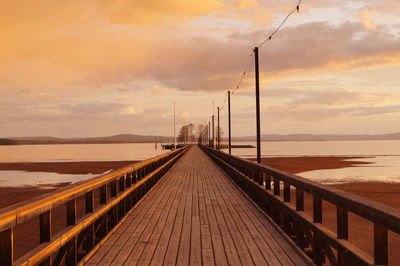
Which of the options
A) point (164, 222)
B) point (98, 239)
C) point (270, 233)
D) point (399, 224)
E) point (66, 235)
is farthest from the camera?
point (164, 222)

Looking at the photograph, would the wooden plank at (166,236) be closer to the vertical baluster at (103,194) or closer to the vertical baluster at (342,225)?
the vertical baluster at (103,194)

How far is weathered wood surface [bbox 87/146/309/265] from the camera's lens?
5.50 m

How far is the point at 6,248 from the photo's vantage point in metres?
3.10

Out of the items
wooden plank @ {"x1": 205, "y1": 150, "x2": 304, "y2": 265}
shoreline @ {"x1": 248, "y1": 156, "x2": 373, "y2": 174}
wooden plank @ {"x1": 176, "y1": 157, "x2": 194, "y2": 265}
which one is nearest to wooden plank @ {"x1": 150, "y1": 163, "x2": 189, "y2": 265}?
wooden plank @ {"x1": 176, "y1": 157, "x2": 194, "y2": 265}

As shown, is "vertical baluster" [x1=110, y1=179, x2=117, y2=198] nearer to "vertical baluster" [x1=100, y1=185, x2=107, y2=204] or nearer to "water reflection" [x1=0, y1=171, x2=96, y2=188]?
"vertical baluster" [x1=100, y1=185, x2=107, y2=204]

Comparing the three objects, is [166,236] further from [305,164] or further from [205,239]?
[305,164]

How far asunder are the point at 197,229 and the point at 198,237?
2.07 feet

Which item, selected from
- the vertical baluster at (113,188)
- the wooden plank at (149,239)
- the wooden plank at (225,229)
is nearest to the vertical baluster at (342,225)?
the wooden plank at (225,229)

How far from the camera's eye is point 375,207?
3.42 m

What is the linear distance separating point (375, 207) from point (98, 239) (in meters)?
4.34

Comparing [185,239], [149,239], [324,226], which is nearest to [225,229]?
[185,239]

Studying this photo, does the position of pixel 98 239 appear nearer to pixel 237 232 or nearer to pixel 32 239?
pixel 237 232

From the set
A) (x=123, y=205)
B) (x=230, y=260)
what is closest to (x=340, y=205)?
(x=230, y=260)

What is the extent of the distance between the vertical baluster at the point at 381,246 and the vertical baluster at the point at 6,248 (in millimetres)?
2936
